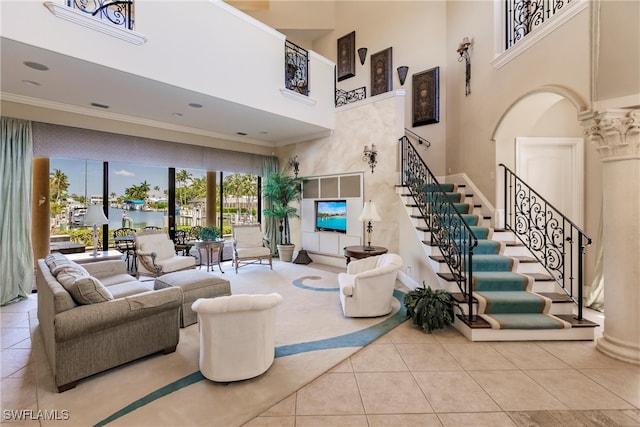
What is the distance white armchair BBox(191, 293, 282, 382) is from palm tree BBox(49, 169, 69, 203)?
5447 millimetres

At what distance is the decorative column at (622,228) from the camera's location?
2.76 meters

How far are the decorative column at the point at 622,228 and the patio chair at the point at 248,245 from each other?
5448mm

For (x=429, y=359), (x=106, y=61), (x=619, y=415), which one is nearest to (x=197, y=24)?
(x=106, y=61)

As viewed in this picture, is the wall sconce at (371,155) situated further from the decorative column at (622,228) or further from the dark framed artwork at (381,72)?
the decorative column at (622,228)

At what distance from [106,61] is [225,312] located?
3.48m

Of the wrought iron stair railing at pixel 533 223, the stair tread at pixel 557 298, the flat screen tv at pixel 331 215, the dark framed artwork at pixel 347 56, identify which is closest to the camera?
the stair tread at pixel 557 298

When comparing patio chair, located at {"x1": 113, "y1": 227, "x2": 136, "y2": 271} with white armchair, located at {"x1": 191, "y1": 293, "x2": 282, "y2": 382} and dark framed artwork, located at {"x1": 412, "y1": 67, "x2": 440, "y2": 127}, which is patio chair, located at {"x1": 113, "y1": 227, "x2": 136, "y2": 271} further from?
dark framed artwork, located at {"x1": 412, "y1": 67, "x2": 440, "y2": 127}

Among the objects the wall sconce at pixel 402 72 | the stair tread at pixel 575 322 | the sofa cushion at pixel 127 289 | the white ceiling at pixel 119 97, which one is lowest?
the stair tread at pixel 575 322

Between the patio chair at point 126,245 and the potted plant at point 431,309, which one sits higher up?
the patio chair at point 126,245

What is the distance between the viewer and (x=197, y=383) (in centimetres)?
239

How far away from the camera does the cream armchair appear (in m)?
4.94

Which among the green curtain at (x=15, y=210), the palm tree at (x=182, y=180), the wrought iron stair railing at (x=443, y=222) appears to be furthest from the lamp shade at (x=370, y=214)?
the green curtain at (x=15, y=210)
